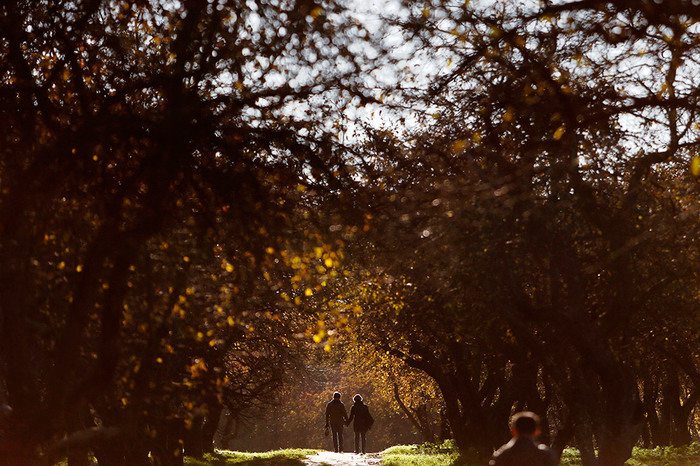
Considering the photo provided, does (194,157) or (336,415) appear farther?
(336,415)

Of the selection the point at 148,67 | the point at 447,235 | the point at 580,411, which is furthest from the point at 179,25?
the point at 580,411

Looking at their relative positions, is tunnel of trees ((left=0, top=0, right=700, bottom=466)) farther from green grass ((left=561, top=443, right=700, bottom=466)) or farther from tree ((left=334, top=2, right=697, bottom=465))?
green grass ((left=561, top=443, right=700, bottom=466))

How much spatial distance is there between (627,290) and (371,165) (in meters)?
6.88

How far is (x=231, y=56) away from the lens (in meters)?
8.75

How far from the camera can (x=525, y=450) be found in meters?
8.30

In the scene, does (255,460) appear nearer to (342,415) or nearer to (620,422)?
(342,415)

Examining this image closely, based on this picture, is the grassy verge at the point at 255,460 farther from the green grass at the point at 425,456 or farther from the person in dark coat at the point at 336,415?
the green grass at the point at 425,456

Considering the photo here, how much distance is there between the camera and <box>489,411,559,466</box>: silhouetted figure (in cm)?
828

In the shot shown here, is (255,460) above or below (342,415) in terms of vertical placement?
below

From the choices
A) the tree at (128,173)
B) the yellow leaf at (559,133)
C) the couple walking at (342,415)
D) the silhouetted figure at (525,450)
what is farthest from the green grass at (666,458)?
the tree at (128,173)

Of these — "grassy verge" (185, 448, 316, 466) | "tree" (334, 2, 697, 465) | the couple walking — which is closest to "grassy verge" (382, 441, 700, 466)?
the couple walking

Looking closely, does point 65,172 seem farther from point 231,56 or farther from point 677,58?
point 677,58

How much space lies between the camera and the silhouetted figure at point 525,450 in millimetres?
8281

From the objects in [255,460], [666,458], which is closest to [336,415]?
[255,460]
